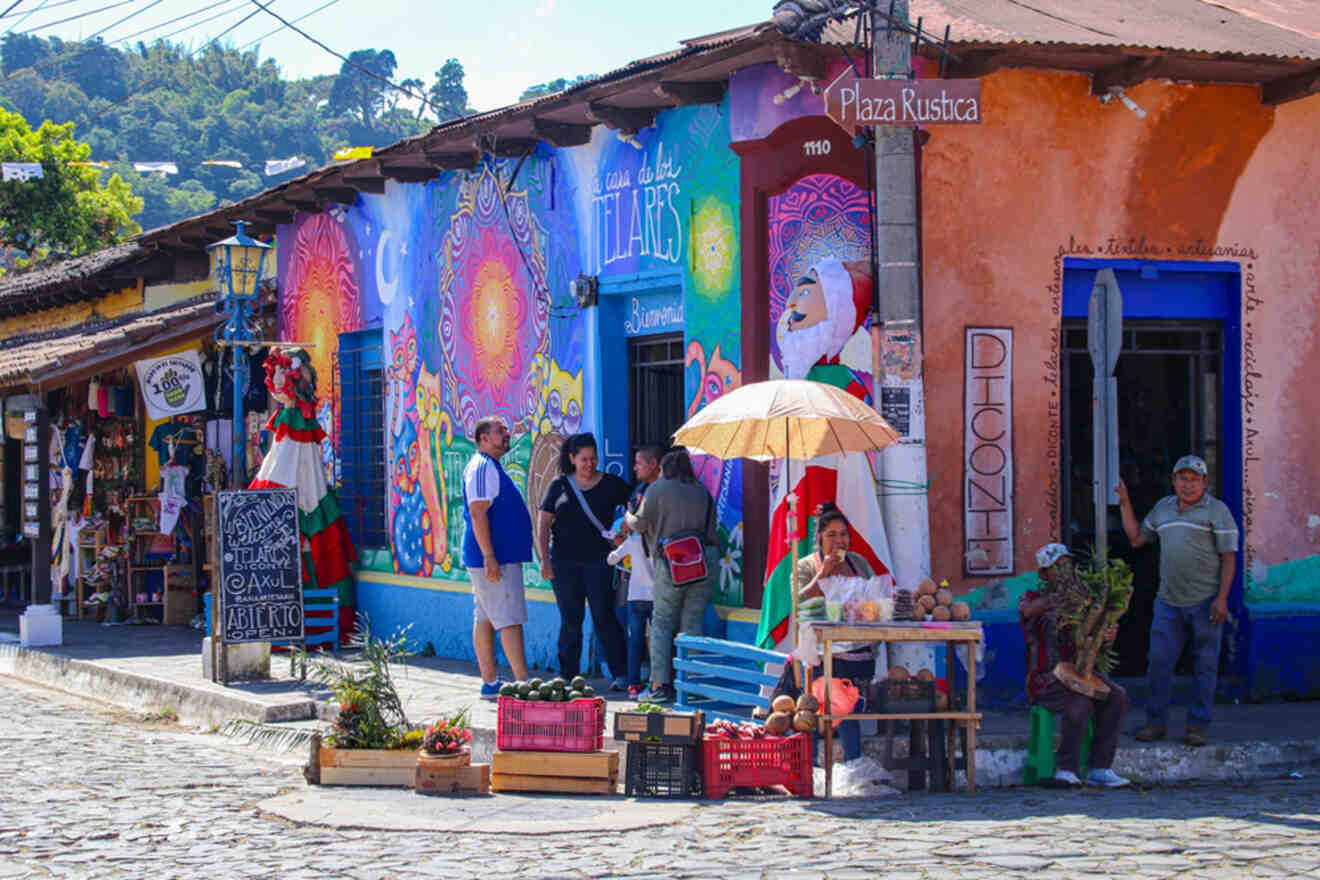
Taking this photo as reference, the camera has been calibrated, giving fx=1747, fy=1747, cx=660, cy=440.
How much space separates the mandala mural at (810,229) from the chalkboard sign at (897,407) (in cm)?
120

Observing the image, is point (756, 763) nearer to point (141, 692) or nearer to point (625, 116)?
point (625, 116)

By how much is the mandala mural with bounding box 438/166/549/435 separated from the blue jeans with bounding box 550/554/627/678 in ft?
6.96

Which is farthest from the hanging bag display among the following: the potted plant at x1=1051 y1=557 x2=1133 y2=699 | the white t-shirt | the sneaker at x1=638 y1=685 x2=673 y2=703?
the potted plant at x1=1051 y1=557 x2=1133 y2=699

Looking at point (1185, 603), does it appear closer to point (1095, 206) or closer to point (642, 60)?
point (1095, 206)

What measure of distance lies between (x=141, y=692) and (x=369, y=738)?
5.24 m

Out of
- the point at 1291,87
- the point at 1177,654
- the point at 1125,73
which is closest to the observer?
the point at 1177,654

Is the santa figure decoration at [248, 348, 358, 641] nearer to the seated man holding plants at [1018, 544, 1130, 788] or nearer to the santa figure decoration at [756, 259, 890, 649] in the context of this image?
the santa figure decoration at [756, 259, 890, 649]

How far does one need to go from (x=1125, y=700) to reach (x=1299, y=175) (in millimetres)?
4564

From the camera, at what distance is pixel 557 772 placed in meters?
9.36

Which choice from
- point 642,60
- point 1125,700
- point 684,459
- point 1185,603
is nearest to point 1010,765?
point 1125,700

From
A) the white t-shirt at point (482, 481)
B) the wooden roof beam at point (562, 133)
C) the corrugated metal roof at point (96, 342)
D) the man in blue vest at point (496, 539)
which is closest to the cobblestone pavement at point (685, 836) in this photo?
the man in blue vest at point (496, 539)

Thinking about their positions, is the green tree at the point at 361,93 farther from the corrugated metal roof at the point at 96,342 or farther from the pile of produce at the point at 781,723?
the pile of produce at the point at 781,723

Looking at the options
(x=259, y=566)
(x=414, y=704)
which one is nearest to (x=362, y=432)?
(x=259, y=566)

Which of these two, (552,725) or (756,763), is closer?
(756,763)
